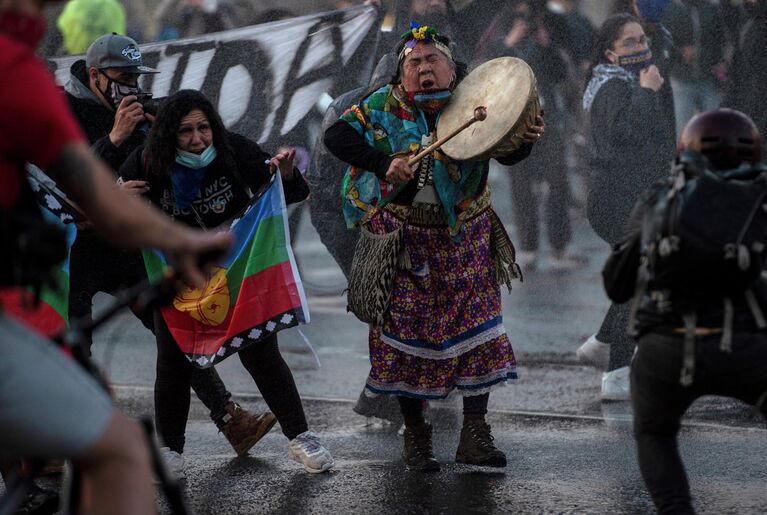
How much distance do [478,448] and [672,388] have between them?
178 cm

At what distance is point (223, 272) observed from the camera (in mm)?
5406

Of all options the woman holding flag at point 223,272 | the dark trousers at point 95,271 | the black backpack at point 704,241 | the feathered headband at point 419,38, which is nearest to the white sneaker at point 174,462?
the woman holding flag at point 223,272

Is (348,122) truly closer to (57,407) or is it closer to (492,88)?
(492,88)

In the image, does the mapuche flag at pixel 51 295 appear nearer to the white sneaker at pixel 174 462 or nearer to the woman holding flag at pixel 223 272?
the woman holding flag at pixel 223 272

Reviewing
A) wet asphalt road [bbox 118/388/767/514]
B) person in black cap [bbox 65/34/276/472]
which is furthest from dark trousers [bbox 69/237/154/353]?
wet asphalt road [bbox 118/388/767/514]

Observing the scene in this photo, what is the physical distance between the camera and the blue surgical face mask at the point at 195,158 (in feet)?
17.1

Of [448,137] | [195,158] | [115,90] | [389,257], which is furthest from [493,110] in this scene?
[115,90]

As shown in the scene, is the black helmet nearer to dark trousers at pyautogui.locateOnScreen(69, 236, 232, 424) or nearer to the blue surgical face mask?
the blue surgical face mask

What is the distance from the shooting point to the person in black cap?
18.1 ft

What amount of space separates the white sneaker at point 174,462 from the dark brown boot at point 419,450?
0.89 meters

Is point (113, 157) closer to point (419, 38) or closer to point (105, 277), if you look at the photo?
point (105, 277)

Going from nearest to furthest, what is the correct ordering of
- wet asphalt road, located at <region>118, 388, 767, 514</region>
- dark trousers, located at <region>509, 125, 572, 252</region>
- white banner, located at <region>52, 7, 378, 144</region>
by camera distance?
wet asphalt road, located at <region>118, 388, 767, 514</region>, white banner, located at <region>52, 7, 378, 144</region>, dark trousers, located at <region>509, 125, 572, 252</region>

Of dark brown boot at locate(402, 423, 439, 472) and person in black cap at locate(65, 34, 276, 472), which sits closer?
dark brown boot at locate(402, 423, 439, 472)

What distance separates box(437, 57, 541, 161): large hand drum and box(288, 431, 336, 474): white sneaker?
4.14ft
